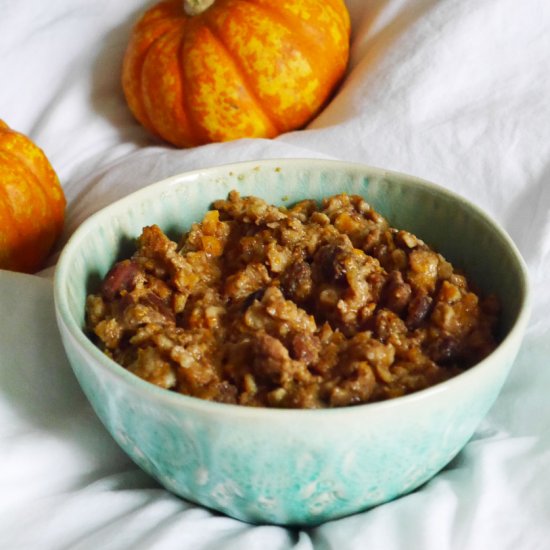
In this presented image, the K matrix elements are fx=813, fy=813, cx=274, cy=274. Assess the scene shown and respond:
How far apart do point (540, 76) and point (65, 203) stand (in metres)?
1.08

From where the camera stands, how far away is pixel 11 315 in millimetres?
1323

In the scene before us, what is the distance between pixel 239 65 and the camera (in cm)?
182

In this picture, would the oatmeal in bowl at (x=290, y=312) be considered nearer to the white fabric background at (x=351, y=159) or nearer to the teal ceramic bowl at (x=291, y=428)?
the teal ceramic bowl at (x=291, y=428)

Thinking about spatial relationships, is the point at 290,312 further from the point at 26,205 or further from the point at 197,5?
the point at 197,5

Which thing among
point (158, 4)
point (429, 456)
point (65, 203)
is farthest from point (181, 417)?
point (158, 4)

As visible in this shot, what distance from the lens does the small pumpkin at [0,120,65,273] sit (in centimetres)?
165

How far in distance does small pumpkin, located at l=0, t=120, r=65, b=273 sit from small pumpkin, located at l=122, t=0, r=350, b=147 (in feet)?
1.07

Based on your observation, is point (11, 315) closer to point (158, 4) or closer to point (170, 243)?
point (170, 243)

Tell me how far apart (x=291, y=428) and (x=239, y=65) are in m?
1.12

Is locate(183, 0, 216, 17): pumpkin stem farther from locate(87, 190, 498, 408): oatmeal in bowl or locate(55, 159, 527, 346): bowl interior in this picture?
locate(87, 190, 498, 408): oatmeal in bowl

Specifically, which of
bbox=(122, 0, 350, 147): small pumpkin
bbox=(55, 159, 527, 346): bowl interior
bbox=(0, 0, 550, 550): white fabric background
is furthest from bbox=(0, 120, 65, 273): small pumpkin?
bbox=(55, 159, 527, 346): bowl interior

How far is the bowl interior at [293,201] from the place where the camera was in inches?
48.9

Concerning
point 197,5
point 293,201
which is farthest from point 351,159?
point 197,5

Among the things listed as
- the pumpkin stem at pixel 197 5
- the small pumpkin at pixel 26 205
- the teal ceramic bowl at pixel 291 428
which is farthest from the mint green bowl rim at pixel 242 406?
the pumpkin stem at pixel 197 5
